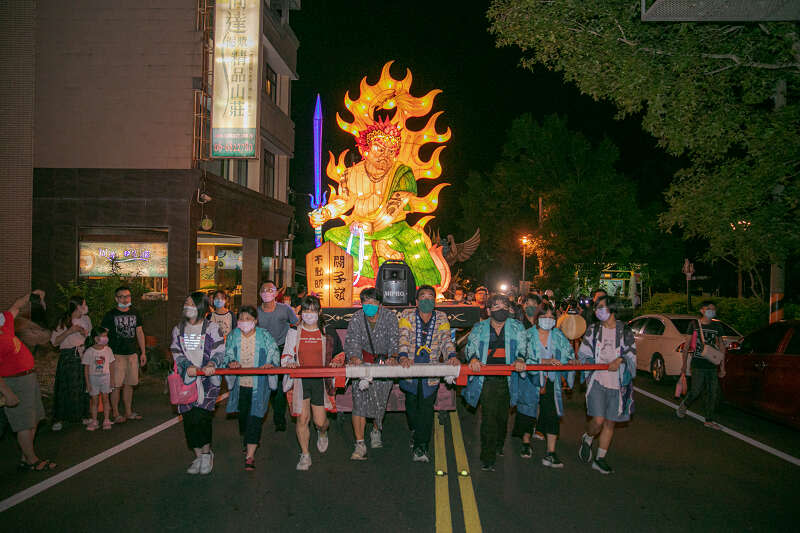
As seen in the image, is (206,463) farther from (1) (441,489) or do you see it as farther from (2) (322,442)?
(1) (441,489)

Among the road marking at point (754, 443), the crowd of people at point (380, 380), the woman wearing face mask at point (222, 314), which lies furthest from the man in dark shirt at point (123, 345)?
the road marking at point (754, 443)

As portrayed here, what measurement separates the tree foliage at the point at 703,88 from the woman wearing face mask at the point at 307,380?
7035mm

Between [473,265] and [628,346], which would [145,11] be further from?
[473,265]

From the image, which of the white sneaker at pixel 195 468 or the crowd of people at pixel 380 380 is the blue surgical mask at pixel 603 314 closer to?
the crowd of people at pixel 380 380

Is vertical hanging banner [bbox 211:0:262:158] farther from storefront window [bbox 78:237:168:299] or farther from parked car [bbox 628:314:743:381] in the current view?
parked car [bbox 628:314:743:381]

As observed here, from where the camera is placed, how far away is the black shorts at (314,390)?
652cm

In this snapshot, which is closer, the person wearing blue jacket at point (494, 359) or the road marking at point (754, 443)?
the person wearing blue jacket at point (494, 359)

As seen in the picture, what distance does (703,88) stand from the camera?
10.7m

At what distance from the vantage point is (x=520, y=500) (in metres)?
5.40

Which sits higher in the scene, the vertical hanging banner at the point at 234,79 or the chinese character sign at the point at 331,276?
the vertical hanging banner at the point at 234,79

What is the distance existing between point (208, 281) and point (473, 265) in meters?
40.9

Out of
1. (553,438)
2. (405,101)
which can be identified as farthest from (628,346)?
(405,101)

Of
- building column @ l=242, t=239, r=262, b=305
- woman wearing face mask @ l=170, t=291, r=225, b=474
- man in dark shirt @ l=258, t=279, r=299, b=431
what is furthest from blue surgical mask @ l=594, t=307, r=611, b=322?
building column @ l=242, t=239, r=262, b=305

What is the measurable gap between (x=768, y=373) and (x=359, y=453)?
19.4ft
